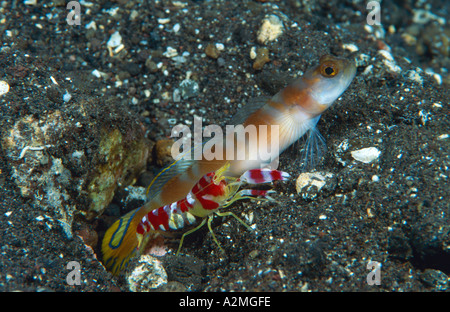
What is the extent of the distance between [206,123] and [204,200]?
57.4 inches

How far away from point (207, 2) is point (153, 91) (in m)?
1.56

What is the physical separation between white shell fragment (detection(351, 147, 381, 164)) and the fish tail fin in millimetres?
2221

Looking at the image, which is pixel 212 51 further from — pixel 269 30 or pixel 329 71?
pixel 329 71

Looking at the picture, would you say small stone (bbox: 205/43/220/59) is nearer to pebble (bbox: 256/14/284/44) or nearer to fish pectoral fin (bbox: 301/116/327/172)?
pebble (bbox: 256/14/284/44)

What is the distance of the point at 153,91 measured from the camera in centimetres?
425

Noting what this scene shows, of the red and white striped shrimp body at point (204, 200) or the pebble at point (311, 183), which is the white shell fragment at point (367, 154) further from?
the red and white striped shrimp body at point (204, 200)

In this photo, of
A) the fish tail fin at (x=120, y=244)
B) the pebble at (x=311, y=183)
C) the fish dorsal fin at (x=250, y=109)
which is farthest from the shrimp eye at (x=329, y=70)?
the fish tail fin at (x=120, y=244)

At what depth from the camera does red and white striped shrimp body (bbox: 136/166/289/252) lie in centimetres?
283

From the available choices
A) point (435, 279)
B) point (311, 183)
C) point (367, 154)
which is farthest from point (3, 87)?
point (435, 279)

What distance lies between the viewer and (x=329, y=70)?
10.1 ft

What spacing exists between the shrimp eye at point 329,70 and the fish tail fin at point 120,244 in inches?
90.6
